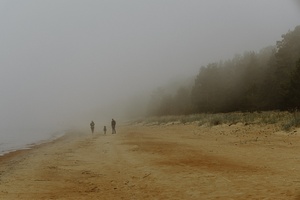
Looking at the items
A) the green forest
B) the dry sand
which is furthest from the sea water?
the green forest

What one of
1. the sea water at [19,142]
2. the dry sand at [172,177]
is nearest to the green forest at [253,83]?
the sea water at [19,142]

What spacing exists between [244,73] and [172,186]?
6778 centimetres

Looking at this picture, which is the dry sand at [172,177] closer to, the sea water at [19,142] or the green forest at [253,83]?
the sea water at [19,142]

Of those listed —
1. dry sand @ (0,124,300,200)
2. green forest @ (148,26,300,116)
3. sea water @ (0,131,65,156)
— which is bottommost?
sea water @ (0,131,65,156)

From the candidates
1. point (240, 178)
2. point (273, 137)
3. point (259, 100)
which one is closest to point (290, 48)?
point (259, 100)

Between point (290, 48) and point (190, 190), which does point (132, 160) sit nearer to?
point (190, 190)

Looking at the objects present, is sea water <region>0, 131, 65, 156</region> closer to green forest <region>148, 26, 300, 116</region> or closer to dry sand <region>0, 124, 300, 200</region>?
dry sand <region>0, 124, 300, 200</region>

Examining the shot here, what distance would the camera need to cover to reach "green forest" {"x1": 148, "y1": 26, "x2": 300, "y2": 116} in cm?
5625

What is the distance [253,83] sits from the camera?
67.8m

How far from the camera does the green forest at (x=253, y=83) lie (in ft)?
185

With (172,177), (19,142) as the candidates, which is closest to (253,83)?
(19,142)

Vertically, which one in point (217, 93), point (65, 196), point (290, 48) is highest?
point (290, 48)

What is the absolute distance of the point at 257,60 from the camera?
7581cm

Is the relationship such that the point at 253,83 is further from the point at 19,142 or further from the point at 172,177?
the point at 172,177
